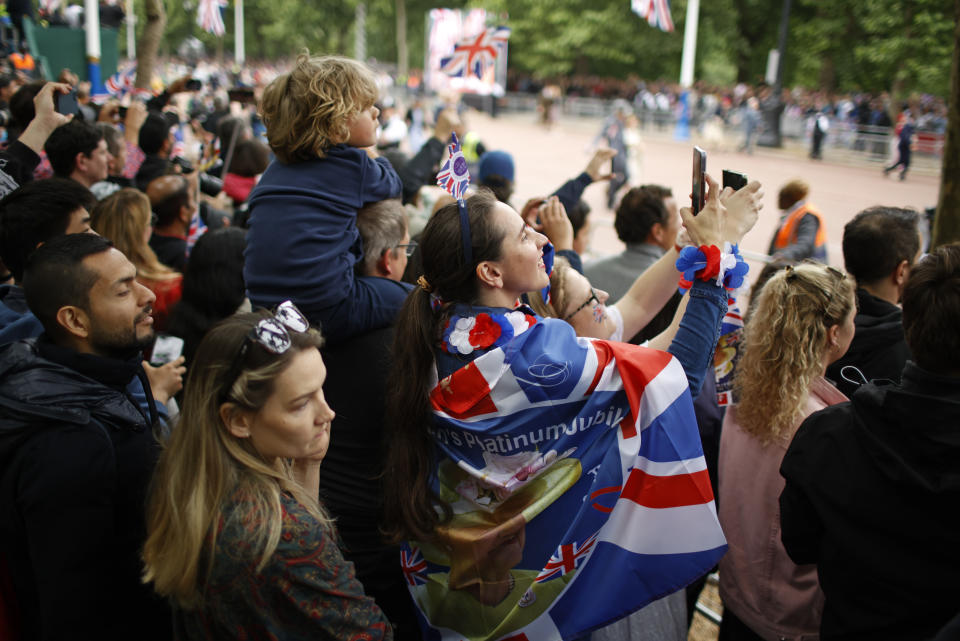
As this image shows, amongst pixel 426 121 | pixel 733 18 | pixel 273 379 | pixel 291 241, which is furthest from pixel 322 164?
pixel 733 18

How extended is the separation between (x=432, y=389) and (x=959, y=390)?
4.18 feet

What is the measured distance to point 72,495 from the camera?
1.92m

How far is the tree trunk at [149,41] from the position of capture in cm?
962


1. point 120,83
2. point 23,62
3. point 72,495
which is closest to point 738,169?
point 120,83

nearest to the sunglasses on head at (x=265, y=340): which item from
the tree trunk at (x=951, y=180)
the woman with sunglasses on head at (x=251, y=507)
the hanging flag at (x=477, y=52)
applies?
the woman with sunglasses on head at (x=251, y=507)

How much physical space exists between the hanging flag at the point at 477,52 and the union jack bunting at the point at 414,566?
297 inches

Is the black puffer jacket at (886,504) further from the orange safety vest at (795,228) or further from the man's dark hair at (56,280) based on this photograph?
the orange safety vest at (795,228)

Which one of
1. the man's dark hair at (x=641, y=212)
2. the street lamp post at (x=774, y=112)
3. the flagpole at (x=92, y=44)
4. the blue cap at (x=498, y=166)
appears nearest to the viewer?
the man's dark hair at (x=641, y=212)

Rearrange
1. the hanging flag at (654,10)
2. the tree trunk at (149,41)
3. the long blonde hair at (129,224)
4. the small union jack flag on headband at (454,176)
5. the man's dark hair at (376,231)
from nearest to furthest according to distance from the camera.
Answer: the small union jack flag on headband at (454,176) → the man's dark hair at (376,231) → the long blonde hair at (129,224) → the tree trunk at (149,41) → the hanging flag at (654,10)

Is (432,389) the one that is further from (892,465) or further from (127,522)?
(892,465)

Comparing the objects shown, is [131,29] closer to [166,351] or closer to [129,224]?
[129,224]

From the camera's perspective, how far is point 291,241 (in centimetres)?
229

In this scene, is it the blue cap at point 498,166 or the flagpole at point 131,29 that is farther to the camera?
Answer: the flagpole at point 131,29

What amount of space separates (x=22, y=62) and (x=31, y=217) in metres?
10.7
